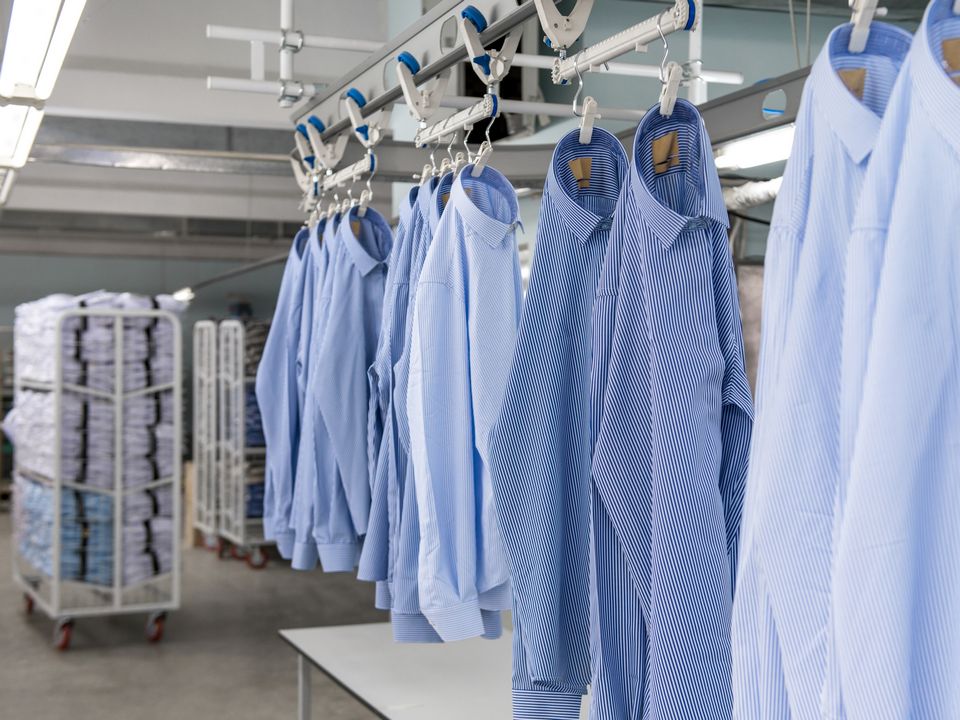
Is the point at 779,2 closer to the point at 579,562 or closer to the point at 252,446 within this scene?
the point at 579,562

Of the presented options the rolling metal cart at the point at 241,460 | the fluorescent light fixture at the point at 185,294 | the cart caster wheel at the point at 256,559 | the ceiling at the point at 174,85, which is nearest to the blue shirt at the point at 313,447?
the ceiling at the point at 174,85

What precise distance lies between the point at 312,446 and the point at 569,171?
47.3 inches

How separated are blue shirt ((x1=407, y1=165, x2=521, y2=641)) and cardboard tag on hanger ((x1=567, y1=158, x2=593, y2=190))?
27cm

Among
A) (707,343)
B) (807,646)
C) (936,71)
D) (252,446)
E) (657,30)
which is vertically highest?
(657,30)

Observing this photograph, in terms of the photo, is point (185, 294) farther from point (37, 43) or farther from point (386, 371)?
point (386, 371)

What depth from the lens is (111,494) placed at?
6.77 metres

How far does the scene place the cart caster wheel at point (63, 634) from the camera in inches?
265

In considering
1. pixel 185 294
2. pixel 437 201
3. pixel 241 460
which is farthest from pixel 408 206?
pixel 185 294

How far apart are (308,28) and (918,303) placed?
6.19 meters

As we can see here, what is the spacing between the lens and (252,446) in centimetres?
948

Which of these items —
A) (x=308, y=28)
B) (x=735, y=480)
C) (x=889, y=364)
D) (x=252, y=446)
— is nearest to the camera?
(x=889, y=364)

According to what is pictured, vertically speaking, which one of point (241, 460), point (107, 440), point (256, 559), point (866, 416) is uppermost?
point (866, 416)

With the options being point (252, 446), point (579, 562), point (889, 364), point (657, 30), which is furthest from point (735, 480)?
point (252, 446)

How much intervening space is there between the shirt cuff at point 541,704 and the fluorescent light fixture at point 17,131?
2.79 metres
